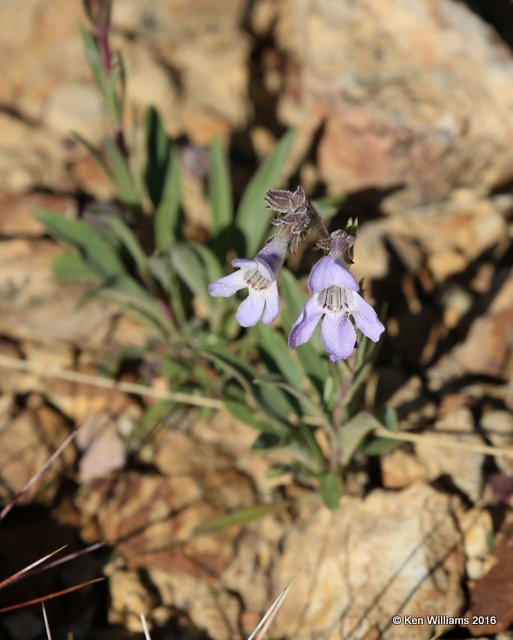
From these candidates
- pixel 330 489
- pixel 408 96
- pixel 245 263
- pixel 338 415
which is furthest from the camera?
pixel 408 96

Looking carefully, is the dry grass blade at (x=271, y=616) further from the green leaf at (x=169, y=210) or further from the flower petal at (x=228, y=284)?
the green leaf at (x=169, y=210)

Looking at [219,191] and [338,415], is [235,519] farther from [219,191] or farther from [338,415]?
Result: [219,191]

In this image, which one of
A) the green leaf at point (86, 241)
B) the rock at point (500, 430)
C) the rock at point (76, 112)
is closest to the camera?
the rock at point (500, 430)

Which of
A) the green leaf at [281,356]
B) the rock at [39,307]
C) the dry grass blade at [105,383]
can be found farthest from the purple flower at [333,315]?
the rock at [39,307]

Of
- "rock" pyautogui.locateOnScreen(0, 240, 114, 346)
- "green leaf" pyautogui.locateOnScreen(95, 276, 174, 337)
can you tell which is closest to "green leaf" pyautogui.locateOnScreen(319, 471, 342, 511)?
"green leaf" pyautogui.locateOnScreen(95, 276, 174, 337)

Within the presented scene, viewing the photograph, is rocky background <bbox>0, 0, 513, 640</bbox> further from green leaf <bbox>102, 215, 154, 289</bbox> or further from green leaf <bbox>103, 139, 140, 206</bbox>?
green leaf <bbox>103, 139, 140, 206</bbox>

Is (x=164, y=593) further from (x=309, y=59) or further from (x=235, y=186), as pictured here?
(x=309, y=59)

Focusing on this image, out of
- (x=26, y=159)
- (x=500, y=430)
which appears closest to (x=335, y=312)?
(x=500, y=430)
